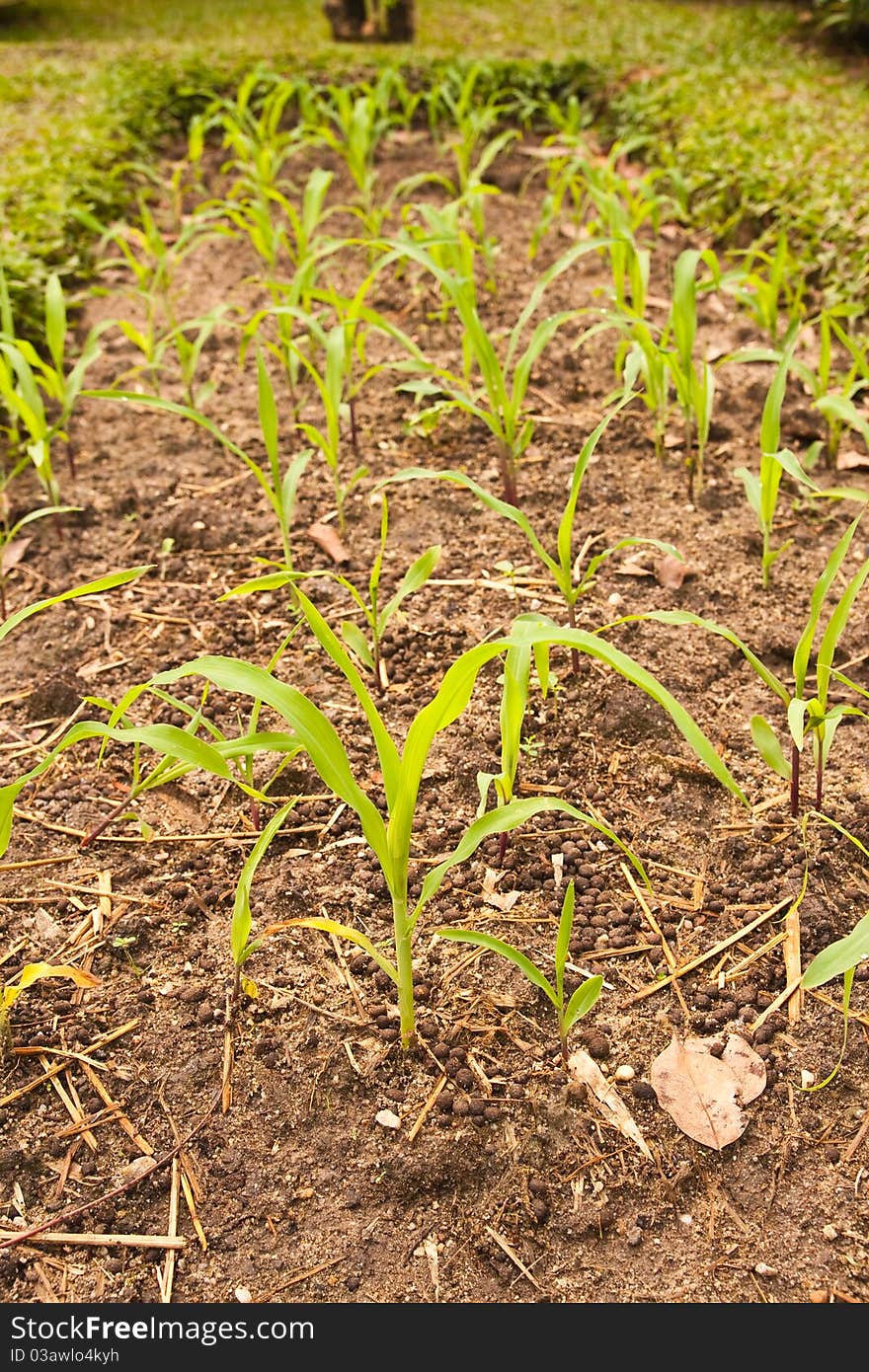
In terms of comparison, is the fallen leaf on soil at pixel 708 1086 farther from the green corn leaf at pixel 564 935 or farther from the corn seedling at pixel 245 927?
the corn seedling at pixel 245 927

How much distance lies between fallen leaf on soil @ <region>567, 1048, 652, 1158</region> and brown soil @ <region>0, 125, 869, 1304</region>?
0.04ft

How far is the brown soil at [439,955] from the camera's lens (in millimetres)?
1390

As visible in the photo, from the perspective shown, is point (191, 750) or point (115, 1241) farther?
point (191, 750)

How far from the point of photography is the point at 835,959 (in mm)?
1349

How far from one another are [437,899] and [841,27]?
4.75 m

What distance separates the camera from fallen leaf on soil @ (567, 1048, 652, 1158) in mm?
1480

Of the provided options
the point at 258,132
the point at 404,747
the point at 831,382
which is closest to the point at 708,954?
the point at 404,747

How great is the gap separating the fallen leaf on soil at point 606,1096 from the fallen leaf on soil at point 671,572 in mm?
1060

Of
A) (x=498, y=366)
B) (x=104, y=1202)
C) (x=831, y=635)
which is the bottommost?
(x=104, y=1202)

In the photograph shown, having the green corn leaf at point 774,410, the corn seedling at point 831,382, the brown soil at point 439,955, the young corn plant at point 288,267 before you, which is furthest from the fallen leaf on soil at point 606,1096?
the young corn plant at point 288,267

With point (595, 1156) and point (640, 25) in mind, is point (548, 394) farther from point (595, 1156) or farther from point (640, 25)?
point (640, 25)

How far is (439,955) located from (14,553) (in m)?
1.41

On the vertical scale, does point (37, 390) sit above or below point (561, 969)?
above

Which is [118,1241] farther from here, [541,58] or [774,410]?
[541,58]
